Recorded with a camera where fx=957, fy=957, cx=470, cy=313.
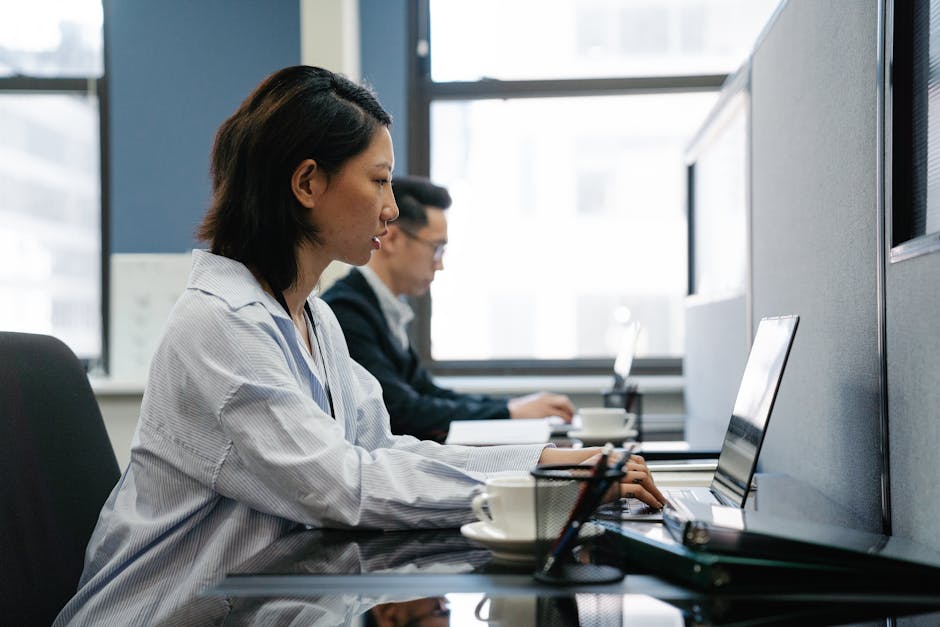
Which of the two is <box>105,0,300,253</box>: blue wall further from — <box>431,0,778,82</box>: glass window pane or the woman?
the woman

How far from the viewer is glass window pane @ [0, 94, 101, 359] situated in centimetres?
363

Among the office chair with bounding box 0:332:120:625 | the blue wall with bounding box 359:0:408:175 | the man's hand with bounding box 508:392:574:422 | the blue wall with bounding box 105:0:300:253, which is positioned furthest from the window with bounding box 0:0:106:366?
the office chair with bounding box 0:332:120:625

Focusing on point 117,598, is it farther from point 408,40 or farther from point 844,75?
point 408,40

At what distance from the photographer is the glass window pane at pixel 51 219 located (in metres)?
3.63

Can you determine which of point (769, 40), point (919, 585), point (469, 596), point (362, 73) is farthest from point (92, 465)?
point (362, 73)

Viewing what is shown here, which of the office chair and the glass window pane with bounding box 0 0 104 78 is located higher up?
the glass window pane with bounding box 0 0 104 78

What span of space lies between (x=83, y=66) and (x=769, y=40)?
2.92m

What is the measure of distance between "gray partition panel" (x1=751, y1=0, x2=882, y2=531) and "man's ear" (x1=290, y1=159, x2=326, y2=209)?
0.63m

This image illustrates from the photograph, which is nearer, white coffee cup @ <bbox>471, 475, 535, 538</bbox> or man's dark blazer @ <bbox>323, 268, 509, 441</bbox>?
white coffee cup @ <bbox>471, 475, 535, 538</bbox>

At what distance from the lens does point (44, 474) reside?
1.08 metres

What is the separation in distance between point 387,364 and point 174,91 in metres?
1.70

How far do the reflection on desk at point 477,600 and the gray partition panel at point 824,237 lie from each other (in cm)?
40

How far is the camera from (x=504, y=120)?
12.1ft

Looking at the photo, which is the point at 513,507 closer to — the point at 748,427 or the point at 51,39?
the point at 748,427
